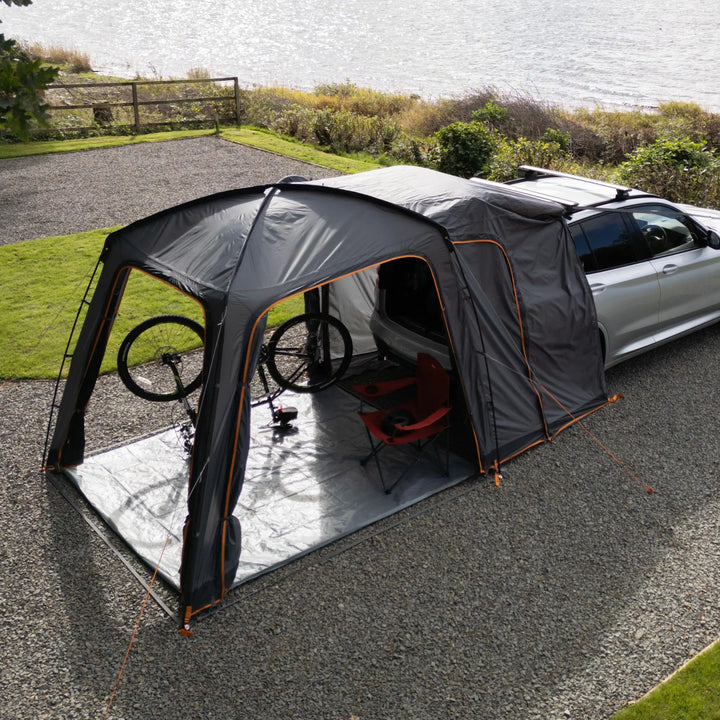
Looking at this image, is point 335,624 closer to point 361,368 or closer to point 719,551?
point 719,551

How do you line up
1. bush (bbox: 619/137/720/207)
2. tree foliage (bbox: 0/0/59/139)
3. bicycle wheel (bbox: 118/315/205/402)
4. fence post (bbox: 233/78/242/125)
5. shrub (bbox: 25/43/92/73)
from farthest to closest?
shrub (bbox: 25/43/92/73)
fence post (bbox: 233/78/242/125)
bush (bbox: 619/137/720/207)
bicycle wheel (bbox: 118/315/205/402)
tree foliage (bbox: 0/0/59/139)

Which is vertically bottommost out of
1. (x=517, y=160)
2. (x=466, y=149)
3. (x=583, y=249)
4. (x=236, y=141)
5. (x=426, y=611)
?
(x=426, y=611)

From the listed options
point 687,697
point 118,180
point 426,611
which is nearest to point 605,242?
point 426,611

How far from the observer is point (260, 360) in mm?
7059

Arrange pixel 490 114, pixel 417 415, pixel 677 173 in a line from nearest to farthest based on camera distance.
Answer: pixel 417 415 → pixel 677 173 → pixel 490 114

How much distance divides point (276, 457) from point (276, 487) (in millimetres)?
430

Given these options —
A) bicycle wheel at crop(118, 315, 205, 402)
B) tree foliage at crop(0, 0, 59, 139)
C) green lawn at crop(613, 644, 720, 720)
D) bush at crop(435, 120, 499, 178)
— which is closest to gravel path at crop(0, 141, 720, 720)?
green lawn at crop(613, 644, 720, 720)

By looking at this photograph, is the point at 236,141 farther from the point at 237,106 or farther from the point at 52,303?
the point at 52,303

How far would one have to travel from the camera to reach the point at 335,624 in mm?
4785

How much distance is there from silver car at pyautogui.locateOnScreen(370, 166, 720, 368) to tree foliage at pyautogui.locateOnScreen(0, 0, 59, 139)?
4.13 meters

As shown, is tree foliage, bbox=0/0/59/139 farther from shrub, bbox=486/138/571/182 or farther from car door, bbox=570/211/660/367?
shrub, bbox=486/138/571/182

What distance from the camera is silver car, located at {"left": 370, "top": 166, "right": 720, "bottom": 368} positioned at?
273 inches

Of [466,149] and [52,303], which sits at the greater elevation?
[466,149]

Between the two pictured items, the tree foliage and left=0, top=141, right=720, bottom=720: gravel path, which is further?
left=0, top=141, right=720, bottom=720: gravel path
